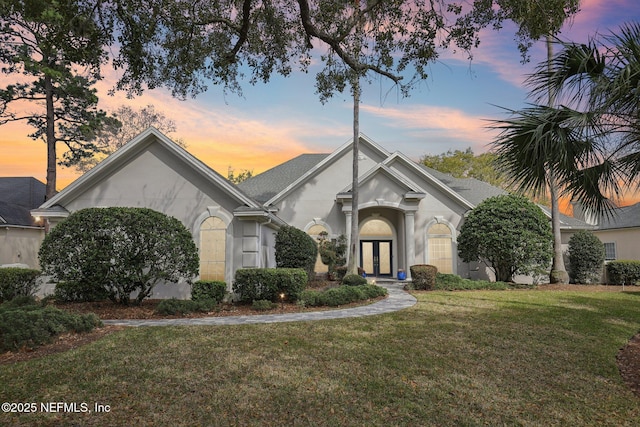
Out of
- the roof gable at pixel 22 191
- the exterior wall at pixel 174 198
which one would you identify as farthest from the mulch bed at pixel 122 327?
the roof gable at pixel 22 191

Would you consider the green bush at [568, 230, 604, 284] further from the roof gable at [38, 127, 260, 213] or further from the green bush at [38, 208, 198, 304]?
the green bush at [38, 208, 198, 304]

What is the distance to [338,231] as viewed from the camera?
2222cm

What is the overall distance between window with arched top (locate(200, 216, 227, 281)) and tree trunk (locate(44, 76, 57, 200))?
13381 millimetres

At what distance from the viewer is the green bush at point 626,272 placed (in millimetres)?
20562

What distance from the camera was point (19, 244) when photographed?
2428 centimetres

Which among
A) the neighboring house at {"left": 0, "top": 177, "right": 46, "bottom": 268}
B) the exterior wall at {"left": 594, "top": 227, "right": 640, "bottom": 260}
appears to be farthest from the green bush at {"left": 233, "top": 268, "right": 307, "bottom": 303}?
the exterior wall at {"left": 594, "top": 227, "right": 640, "bottom": 260}

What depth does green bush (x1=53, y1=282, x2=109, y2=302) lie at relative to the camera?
1180 centimetres

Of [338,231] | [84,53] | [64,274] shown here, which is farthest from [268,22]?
[338,231]

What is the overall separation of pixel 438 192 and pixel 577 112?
15.6m

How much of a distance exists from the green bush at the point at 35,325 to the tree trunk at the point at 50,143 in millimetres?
16131

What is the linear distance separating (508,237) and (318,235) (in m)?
9.77

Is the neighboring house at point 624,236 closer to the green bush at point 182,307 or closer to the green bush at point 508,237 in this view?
the green bush at point 508,237

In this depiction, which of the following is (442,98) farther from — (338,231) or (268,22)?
(338,231)

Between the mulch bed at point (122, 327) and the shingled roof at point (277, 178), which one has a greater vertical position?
the shingled roof at point (277, 178)
